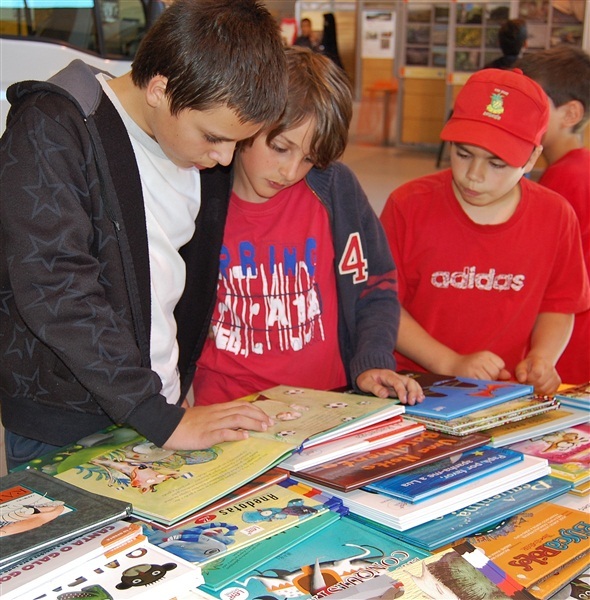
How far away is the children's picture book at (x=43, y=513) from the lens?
964mm

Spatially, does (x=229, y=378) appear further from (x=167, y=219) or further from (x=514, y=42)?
(x=514, y=42)

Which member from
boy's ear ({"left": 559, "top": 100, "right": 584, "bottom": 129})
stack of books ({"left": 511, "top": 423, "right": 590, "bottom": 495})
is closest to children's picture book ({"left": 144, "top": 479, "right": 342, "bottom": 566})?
stack of books ({"left": 511, "top": 423, "right": 590, "bottom": 495})

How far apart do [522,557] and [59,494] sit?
623 millimetres

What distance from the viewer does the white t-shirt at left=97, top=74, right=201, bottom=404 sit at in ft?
4.54

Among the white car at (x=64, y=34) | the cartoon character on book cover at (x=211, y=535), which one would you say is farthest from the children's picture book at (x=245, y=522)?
the white car at (x=64, y=34)

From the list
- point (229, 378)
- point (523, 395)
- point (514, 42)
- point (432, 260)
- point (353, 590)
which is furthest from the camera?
point (514, 42)

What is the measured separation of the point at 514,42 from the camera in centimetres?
541

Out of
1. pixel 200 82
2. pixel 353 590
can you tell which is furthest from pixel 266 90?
pixel 353 590

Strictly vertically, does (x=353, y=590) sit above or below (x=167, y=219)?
below

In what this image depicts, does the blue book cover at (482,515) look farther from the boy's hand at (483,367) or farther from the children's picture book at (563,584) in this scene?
the boy's hand at (483,367)

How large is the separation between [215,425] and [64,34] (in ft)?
11.8

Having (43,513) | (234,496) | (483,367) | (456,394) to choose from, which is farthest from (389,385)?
(43,513)

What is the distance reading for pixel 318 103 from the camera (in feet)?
5.16

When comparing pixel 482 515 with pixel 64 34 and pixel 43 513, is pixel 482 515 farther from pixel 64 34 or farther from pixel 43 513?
pixel 64 34
